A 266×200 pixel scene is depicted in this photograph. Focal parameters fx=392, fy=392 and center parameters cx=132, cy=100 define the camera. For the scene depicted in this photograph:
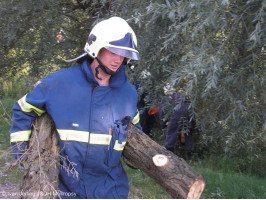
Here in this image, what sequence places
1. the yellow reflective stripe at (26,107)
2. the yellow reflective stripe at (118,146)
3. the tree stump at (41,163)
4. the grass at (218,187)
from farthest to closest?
the grass at (218,187), the yellow reflective stripe at (118,146), the yellow reflective stripe at (26,107), the tree stump at (41,163)

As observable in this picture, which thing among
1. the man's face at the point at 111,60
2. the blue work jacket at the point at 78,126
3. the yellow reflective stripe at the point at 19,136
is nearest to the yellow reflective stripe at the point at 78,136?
the blue work jacket at the point at 78,126

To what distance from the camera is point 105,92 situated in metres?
3.03

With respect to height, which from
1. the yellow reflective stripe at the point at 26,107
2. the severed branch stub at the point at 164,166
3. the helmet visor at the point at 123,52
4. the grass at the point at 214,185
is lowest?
the grass at the point at 214,185

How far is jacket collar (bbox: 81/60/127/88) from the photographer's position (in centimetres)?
299

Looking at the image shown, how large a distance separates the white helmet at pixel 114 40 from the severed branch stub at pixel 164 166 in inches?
24.7

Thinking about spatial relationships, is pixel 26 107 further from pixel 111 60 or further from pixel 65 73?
pixel 111 60

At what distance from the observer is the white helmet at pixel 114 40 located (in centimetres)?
302

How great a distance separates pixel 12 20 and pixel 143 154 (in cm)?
288

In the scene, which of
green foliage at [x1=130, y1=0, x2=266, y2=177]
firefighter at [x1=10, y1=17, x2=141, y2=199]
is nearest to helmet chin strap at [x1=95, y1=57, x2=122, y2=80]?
firefighter at [x1=10, y1=17, x2=141, y2=199]

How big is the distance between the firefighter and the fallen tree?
0.08 meters

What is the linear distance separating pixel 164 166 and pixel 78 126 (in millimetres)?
738

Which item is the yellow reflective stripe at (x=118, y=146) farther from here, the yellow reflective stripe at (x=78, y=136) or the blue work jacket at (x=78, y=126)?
the yellow reflective stripe at (x=78, y=136)

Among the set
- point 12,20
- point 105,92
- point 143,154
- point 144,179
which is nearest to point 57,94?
point 105,92

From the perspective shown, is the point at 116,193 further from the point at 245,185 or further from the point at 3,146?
the point at 3,146
